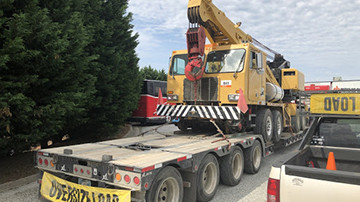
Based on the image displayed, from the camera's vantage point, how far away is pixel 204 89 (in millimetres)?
7457

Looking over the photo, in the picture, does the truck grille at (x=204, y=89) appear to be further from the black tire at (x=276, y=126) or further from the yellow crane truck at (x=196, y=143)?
the black tire at (x=276, y=126)

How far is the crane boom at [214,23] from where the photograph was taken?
7090mm

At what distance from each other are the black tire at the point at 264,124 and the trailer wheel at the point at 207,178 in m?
2.90

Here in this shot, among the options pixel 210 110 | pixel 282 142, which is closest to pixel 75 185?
pixel 210 110

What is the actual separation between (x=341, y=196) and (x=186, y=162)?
87.2 inches

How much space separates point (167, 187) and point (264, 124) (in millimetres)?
4555

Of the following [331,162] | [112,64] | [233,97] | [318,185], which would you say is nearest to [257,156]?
[233,97]

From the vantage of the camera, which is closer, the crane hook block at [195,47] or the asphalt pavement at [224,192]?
the asphalt pavement at [224,192]

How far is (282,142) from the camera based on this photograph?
29.1 feet

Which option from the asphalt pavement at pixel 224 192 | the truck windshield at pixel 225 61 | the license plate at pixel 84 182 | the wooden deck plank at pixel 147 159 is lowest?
the asphalt pavement at pixel 224 192

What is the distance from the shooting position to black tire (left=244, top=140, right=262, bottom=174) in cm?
666

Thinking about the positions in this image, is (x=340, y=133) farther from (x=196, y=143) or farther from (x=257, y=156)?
(x=257, y=156)

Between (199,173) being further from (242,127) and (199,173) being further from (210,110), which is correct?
(242,127)

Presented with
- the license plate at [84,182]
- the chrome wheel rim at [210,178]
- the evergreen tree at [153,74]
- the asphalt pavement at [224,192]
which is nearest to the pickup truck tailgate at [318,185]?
the chrome wheel rim at [210,178]
